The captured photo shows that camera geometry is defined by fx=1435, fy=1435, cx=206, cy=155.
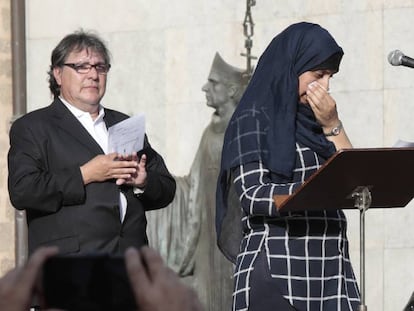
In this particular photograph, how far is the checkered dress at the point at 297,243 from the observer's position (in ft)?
14.1

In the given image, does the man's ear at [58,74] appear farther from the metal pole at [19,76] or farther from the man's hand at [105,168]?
the metal pole at [19,76]

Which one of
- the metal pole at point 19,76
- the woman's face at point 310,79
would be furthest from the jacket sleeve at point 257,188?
the metal pole at point 19,76

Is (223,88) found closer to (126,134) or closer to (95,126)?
(95,126)

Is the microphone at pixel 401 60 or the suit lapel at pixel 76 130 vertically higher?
the microphone at pixel 401 60

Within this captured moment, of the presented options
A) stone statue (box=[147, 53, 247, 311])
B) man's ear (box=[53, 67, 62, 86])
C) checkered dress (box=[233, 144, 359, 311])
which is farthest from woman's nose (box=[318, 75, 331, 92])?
stone statue (box=[147, 53, 247, 311])

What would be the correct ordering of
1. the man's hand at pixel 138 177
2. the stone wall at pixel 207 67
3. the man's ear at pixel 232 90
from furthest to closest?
→ the man's ear at pixel 232 90, the stone wall at pixel 207 67, the man's hand at pixel 138 177

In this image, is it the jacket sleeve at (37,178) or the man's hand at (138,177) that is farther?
A: the man's hand at (138,177)

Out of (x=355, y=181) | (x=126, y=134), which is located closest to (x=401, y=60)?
(x=355, y=181)

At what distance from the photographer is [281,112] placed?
4.30m

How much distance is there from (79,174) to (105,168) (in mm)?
88

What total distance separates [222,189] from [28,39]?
16.3ft

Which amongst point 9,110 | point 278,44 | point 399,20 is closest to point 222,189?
point 278,44

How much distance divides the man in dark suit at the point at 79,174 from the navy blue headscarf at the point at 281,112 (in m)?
0.50

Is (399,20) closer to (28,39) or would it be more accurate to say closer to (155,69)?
(155,69)
